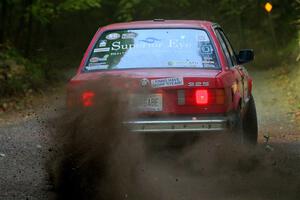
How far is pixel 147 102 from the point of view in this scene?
6.95 meters

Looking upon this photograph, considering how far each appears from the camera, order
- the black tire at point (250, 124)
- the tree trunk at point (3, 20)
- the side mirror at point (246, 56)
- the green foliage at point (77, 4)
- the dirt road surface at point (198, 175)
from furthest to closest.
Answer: the tree trunk at point (3, 20), the green foliage at point (77, 4), the black tire at point (250, 124), the side mirror at point (246, 56), the dirt road surface at point (198, 175)

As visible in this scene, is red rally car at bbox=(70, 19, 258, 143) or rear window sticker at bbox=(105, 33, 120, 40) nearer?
red rally car at bbox=(70, 19, 258, 143)

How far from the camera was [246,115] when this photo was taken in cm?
937

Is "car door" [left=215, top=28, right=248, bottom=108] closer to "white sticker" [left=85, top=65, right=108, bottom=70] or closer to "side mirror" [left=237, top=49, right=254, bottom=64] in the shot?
"side mirror" [left=237, top=49, right=254, bottom=64]

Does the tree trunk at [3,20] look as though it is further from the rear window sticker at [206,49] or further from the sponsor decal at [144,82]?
the sponsor decal at [144,82]

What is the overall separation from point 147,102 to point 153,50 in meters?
0.94

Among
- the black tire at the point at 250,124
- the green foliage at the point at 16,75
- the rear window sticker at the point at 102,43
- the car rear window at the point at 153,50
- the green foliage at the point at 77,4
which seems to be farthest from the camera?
the green foliage at the point at 77,4

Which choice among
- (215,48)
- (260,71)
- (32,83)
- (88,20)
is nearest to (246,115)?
(215,48)

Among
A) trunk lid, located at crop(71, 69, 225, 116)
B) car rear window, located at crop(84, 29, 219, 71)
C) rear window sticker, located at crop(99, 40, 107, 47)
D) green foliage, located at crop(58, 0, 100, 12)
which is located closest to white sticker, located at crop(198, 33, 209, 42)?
A: car rear window, located at crop(84, 29, 219, 71)

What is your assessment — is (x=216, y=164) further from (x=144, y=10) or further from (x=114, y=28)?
(x=144, y=10)

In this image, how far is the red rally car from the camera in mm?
6934

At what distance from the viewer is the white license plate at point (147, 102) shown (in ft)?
22.6

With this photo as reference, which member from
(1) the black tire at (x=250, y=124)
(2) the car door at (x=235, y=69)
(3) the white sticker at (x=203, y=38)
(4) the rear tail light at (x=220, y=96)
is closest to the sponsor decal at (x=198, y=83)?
(4) the rear tail light at (x=220, y=96)

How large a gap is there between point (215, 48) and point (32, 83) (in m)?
11.0
